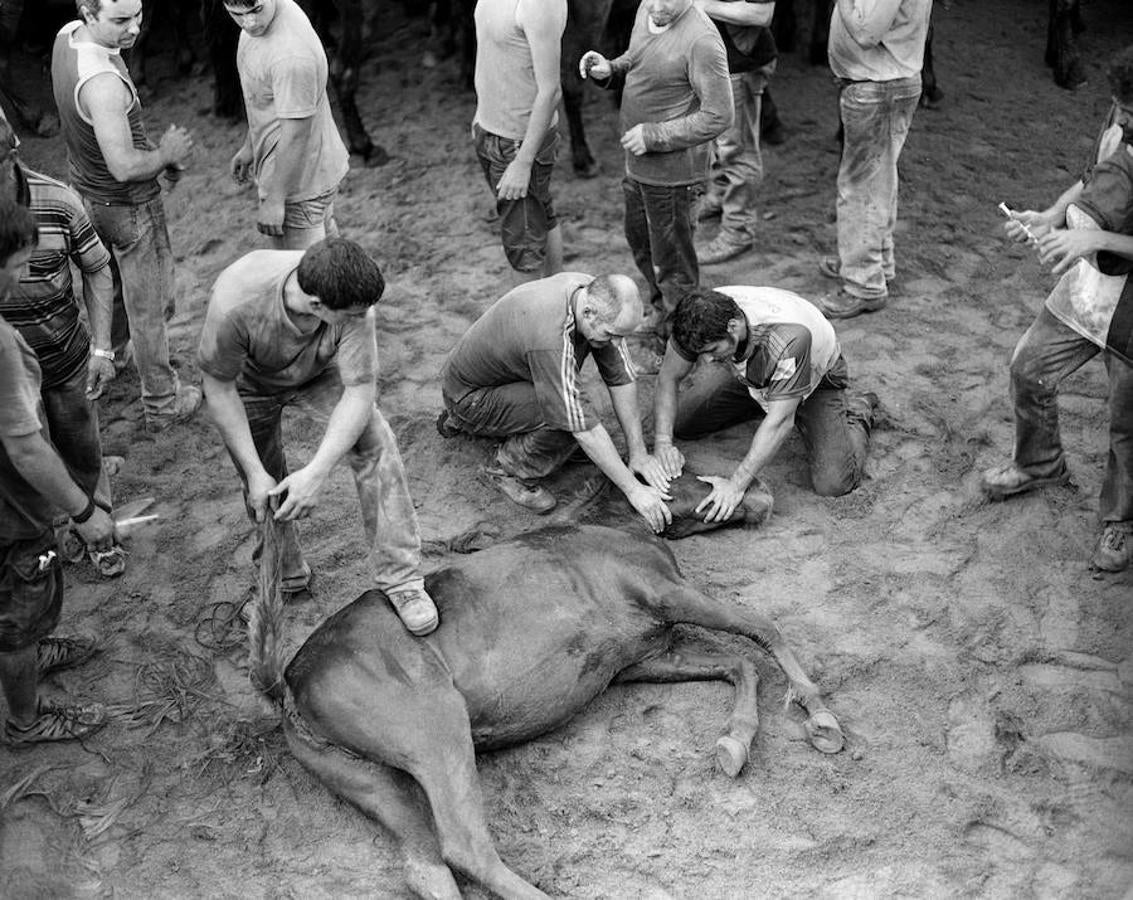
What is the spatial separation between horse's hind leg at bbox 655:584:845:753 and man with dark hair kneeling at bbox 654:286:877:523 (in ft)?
1.97

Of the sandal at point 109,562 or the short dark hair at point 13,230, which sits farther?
the sandal at point 109,562

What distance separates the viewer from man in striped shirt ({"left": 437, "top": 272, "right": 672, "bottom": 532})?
170 inches

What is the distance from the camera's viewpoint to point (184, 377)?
5.81 metres

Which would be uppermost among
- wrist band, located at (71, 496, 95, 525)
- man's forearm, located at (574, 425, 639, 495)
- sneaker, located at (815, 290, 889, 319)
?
wrist band, located at (71, 496, 95, 525)

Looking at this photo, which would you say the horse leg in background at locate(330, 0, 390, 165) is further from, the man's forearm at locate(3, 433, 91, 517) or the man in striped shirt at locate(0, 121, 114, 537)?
the man's forearm at locate(3, 433, 91, 517)

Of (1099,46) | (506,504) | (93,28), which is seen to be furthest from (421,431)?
(1099,46)

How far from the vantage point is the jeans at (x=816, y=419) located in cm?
480

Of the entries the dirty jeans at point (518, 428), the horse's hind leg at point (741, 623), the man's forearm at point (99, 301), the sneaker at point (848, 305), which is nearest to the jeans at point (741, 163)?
the sneaker at point (848, 305)

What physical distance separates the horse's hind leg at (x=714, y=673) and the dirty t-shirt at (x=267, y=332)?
124 cm

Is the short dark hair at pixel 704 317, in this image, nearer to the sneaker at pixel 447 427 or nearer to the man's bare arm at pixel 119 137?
the sneaker at pixel 447 427

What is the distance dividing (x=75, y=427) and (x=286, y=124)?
142cm

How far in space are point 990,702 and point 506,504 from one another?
73.3 inches

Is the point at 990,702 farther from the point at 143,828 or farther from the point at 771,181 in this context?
the point at 771,181

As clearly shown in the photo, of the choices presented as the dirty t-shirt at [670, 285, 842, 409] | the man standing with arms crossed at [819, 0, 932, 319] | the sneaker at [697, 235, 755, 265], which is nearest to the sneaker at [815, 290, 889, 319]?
the man standing with arms crossed at [819, 0, 932, 319]
